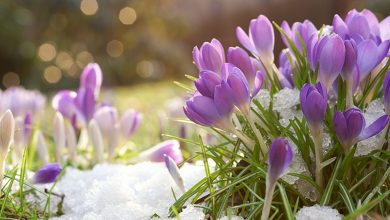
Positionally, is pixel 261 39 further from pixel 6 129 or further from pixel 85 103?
pixel 85 103

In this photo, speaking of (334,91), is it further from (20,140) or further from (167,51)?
(167,51)

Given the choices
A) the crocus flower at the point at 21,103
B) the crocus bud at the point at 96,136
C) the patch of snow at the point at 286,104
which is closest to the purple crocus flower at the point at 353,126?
the patch of snow at the point at 286,104

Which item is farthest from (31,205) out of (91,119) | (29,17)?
(29,17)

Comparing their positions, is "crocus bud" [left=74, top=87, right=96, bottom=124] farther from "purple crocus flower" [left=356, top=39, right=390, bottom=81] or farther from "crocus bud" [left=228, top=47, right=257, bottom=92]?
"purple crocus flower" [left=356, top=39, right=390, bottom=81]

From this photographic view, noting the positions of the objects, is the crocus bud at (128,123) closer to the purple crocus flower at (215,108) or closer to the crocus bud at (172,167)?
the crocus bud at (172,167)

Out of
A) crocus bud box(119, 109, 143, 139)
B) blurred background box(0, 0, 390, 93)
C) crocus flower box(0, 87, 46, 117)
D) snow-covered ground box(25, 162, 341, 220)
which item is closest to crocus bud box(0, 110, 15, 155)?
snow-covered ground box(25, 162, 341, 220)

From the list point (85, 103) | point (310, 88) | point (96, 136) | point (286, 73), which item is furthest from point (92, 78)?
point (310, 88)

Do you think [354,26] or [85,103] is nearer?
[354,26]
